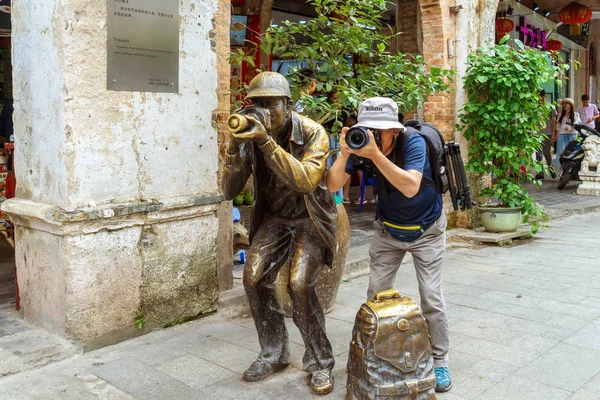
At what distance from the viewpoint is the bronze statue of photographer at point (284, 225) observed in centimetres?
343

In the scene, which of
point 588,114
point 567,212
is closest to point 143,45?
point 567,212

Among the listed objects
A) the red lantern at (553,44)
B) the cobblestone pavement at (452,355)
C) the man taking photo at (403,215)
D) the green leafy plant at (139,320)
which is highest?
the red lantern at (553,44)

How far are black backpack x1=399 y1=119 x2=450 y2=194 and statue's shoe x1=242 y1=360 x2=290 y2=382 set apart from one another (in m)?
1.42

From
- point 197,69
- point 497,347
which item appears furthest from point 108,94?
point 497,347

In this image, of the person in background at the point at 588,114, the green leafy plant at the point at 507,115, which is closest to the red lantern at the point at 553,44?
the person in background at the point at 588,114

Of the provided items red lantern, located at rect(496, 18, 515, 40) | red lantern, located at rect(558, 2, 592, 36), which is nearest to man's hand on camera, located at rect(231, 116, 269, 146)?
red lantern, located at rect(496, 18, 515, 40)

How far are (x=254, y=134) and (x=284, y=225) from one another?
0.80m

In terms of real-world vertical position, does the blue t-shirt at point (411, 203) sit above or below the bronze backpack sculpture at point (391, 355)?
above

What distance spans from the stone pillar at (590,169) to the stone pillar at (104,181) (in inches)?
369

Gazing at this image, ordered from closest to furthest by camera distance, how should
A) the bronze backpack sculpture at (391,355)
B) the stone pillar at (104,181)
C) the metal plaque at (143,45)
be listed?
1. the bronze backpack sculpture at (391,355)
2. the stone pillar at (104,181)
3. the metal plaque at (143,45)

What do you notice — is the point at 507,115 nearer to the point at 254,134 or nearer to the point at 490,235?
the point at 490,235

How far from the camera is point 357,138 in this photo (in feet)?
10.3

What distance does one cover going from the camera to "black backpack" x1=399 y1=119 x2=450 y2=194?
11.7 feet

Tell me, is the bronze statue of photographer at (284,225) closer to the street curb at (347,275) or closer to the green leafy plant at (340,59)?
the green leafy plant at (340,59)
